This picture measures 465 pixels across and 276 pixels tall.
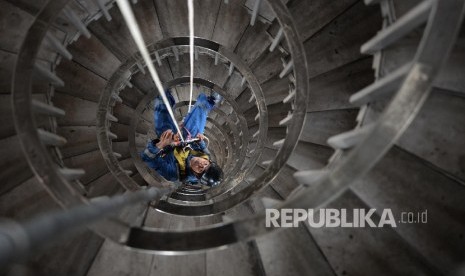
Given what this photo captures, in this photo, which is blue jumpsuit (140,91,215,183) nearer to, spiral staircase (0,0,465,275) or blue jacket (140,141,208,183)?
blue jacket (140,141,208,183)

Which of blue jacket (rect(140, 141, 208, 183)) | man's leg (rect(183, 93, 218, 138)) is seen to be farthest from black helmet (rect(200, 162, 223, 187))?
man's leg (rect(183, 93, 218, 138))

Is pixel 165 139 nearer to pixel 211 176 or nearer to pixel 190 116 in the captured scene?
pixel 190 116

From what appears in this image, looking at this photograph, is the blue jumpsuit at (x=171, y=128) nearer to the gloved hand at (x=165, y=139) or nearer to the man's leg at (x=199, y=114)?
the man's leg at (x=199, y=114)

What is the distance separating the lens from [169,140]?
627 centimetres

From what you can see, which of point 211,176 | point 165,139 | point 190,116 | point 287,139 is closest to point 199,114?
point 190,116

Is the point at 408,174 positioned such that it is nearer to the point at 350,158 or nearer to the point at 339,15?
the point at 350,158

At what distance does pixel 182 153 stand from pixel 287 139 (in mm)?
3842

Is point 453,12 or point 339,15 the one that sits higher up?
point 339,15

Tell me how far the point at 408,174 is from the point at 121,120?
533 centimetres

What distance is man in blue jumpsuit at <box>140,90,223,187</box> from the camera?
19.6 ft

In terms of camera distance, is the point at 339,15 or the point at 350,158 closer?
the point at 350,158

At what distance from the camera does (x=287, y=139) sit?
120 inches

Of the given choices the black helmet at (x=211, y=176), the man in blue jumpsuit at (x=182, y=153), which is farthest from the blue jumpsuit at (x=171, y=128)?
the black helmet at (x=211, y=176)

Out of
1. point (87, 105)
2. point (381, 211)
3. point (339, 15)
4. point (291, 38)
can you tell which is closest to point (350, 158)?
point (381, 211)
